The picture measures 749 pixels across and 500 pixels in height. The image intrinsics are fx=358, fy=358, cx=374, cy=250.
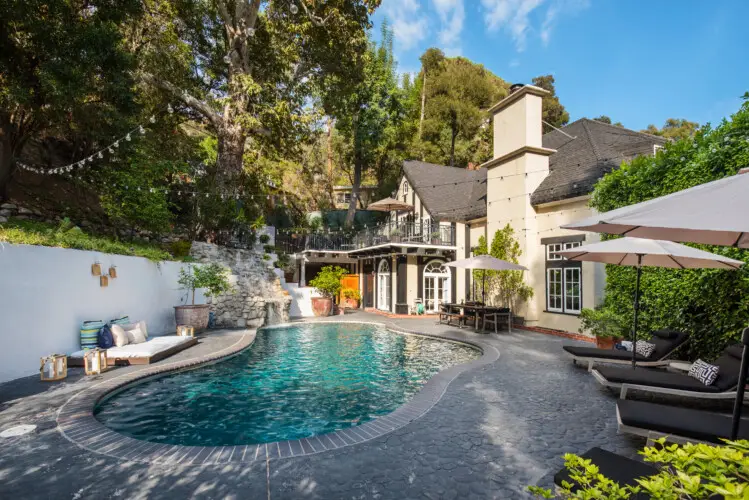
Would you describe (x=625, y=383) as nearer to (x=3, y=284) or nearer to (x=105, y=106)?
(x=3, y=284)

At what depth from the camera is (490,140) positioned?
28266mm

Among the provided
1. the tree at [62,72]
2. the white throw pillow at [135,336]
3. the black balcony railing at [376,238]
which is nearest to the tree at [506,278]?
the black balcony railing at [376,238]

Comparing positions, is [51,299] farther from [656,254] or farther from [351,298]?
[351,298]

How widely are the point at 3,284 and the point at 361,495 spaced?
674 cm

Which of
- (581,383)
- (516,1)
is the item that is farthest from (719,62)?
(581,383)

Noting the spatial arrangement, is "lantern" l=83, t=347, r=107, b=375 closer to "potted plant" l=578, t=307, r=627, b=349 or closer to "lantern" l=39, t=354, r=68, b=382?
"lantern" l=39, t=354, r=68, b=382

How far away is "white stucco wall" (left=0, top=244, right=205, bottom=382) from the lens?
5.91 m

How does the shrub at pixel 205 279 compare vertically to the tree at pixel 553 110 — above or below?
below

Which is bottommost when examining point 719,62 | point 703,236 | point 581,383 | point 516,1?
point 581,383

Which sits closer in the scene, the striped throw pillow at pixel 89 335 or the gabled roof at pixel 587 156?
the striped throw pillow at pixel 89 335

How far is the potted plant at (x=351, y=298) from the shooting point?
21592 mm

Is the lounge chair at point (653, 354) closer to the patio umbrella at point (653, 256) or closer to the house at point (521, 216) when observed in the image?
the patio umbrella at point (653, 256)

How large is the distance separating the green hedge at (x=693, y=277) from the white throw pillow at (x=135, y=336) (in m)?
11.3

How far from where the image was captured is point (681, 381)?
501cm
